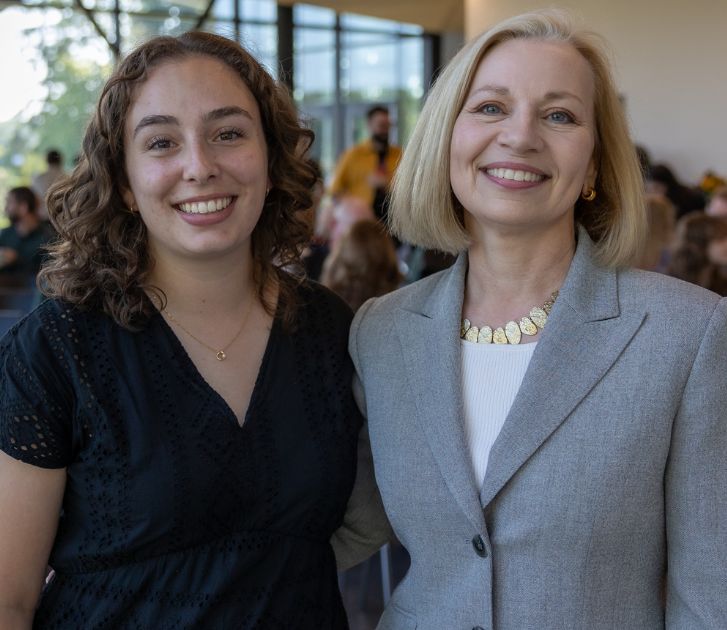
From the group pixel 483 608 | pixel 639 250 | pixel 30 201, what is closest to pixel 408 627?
pixel 483 608

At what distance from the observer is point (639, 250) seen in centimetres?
183

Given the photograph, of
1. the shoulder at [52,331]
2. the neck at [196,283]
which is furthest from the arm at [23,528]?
the neck at [196,283]

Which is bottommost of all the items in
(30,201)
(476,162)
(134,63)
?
(30,201)

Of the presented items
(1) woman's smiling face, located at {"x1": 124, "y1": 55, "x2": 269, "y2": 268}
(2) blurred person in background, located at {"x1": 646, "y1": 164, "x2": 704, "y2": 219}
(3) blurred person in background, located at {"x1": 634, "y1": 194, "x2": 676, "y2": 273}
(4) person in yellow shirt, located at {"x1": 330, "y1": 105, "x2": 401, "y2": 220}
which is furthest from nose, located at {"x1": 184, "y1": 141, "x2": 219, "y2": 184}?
(2) blurred person in background, located at {"x1": 646, "y1": 164, "x2": 704, "y2": 219}

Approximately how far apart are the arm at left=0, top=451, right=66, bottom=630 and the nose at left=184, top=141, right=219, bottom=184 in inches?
23.5

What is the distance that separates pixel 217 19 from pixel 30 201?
6930mm

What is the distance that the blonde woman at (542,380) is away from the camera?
62.2 inches

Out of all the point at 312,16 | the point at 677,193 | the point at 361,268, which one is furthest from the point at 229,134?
the point at 312,16

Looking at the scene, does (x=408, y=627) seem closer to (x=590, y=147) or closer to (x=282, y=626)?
(x=282, y=626)

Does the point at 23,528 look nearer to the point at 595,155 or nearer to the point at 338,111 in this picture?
the point at 595,155

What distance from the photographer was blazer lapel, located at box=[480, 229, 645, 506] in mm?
1628

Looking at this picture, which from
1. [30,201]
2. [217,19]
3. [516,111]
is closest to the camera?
[516,111]

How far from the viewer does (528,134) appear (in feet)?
5.54

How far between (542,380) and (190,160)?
77 cm
